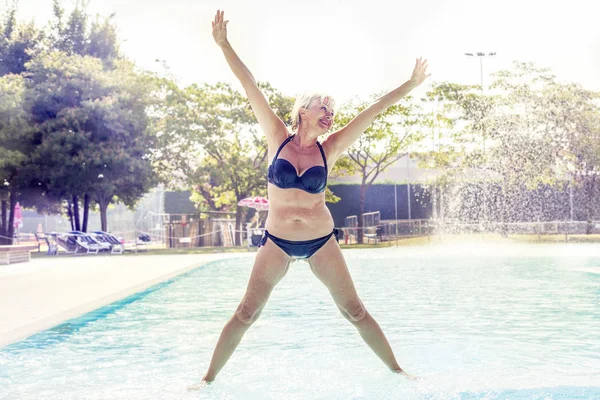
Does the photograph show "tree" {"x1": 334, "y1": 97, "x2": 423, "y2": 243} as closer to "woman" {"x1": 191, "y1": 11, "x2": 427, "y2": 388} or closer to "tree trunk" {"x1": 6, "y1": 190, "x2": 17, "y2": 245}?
"tree trunk" {"x1": 6, "y1": 190, "x2": 17, "y2": 245}

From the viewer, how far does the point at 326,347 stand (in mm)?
5656

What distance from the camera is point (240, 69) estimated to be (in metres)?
3.90

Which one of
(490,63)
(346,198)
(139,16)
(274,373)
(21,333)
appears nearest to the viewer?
(274,373)

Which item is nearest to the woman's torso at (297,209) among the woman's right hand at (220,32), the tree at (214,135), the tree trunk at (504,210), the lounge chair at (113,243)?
the woman's right hand at (220,32)

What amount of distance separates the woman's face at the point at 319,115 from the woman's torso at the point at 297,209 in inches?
6.4

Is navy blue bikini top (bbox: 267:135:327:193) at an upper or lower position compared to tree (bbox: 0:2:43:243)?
lower

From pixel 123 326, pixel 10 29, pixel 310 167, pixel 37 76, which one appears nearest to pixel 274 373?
pixel 310 167

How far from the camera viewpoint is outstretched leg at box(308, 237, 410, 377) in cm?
380

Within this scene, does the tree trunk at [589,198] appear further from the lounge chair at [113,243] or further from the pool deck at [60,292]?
the pool deck at [60,292]

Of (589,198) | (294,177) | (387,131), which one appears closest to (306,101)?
(294,177)

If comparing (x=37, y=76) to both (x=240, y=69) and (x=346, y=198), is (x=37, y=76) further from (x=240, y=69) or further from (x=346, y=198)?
(x=240, y=69)

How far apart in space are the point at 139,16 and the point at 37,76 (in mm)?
11833

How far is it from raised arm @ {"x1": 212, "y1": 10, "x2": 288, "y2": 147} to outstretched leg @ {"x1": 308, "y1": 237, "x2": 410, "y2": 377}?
70 centimetres

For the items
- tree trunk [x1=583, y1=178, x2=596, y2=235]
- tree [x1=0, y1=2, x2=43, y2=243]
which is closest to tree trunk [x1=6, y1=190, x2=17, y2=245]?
tree [x1=0, y1=2, x2=43, y2=243]
